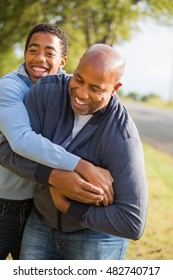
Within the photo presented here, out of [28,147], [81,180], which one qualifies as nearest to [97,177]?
[81,180]

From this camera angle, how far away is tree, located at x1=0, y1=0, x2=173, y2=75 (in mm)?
11164

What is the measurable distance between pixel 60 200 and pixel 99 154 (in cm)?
28

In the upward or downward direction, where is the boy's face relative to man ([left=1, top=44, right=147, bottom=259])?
upward

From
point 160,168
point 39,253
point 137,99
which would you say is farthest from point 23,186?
point 137,99

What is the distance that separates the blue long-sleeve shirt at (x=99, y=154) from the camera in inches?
85.5

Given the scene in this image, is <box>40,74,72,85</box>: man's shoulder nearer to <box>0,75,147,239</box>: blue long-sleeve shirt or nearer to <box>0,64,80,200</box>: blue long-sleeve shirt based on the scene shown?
<box>0,75,147,239</box>: blue long-sleeve shirt

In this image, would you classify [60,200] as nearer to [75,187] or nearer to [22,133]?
[75,187]

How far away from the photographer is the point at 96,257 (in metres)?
2.34

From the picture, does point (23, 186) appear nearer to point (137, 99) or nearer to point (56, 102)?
point (56, 102)

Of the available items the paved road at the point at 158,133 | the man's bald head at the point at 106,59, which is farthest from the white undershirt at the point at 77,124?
the paved road at the point at 158,133

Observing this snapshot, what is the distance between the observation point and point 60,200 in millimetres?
2258

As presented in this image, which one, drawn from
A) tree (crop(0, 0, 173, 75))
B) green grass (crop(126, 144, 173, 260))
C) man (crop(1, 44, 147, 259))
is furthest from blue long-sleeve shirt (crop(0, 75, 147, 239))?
tree (crop(0, 0, 173, 75))

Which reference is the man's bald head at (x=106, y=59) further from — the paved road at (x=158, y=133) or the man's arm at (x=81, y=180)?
the paved road at (x=158, y=133)

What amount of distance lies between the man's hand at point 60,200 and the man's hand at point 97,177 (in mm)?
145
